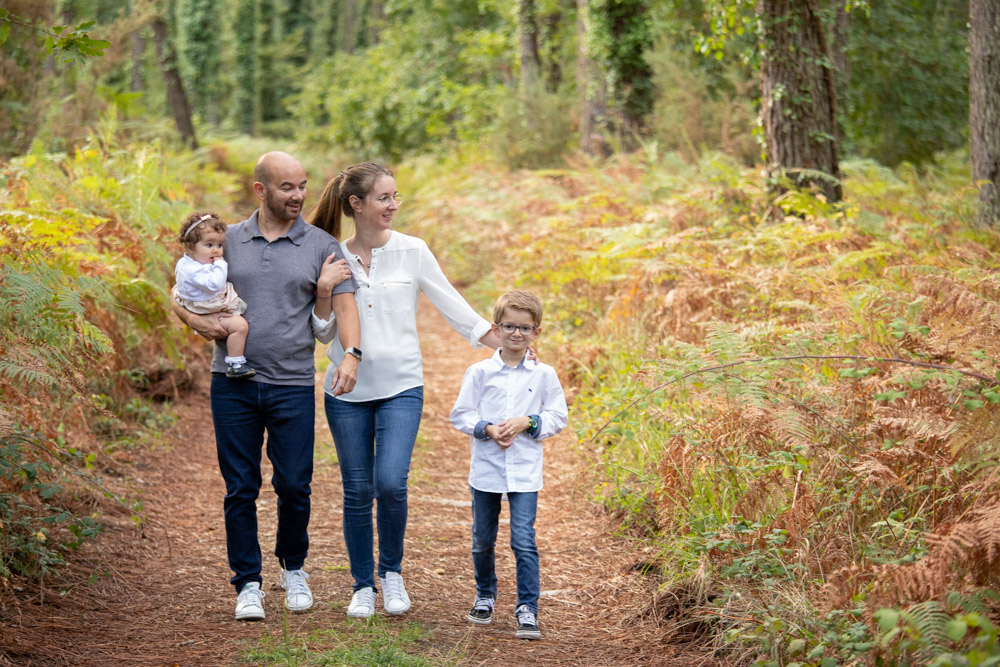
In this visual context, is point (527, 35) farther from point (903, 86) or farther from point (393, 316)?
point (393, 316)

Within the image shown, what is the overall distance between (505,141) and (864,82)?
286 inches

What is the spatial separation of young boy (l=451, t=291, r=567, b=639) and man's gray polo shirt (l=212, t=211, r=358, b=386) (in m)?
0.79

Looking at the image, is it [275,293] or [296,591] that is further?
[296,591]

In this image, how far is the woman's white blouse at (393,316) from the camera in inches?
168

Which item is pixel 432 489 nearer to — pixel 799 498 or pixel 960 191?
pixel 799 498

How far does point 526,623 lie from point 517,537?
0.41 meters

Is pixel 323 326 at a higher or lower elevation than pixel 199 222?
lower

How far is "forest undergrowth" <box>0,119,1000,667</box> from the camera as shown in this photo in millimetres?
3541

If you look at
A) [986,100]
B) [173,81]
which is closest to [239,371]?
[986,100]

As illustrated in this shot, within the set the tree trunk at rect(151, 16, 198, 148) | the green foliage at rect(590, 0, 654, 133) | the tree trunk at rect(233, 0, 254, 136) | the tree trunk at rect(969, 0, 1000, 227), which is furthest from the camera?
the tree trunk at rect(233, 0, 254, 136)

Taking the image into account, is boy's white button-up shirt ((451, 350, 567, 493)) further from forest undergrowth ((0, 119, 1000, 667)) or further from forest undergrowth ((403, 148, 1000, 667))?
forest undergrowth ((403, 148, 1000, 667))

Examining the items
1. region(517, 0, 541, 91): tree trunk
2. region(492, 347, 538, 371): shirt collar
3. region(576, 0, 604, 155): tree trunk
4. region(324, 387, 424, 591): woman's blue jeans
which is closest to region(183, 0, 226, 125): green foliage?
region(517, 0, 541, 91): tree trunk

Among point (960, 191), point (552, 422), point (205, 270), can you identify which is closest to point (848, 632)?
point (552, 422)

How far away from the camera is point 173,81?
21.0m
